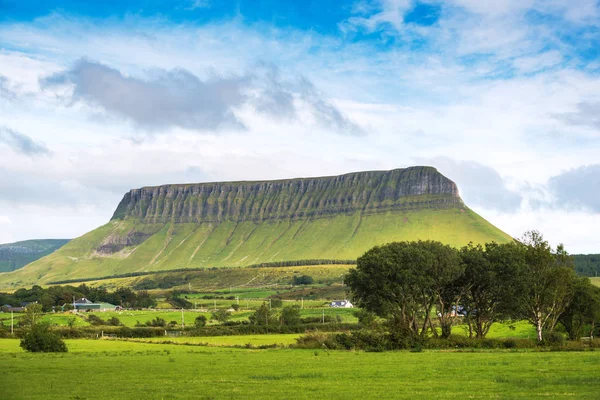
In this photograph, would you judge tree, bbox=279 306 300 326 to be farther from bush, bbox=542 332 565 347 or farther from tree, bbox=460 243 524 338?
bush, bbox=542 332 565 347

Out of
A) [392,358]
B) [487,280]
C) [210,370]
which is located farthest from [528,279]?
[210,370]

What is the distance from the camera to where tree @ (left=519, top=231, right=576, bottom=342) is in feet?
246

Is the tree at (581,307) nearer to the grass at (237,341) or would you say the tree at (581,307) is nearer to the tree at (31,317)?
the grass at (237,341)

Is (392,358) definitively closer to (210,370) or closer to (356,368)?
(356,368)

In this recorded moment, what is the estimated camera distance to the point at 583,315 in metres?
79.2

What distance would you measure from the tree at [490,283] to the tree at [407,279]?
220cm

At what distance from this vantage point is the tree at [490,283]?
74.3 metres

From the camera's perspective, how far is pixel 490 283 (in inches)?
2960

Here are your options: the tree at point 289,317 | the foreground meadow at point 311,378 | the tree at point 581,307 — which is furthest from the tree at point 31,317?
the tree at point 581,307

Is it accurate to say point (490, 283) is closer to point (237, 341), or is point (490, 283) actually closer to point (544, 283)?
point (544, 283)

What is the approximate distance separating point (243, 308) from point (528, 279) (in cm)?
12213

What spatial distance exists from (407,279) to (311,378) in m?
36.6

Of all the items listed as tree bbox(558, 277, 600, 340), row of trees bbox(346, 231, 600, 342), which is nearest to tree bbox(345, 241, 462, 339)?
row of trees bbox(346, 231, 600, 342)

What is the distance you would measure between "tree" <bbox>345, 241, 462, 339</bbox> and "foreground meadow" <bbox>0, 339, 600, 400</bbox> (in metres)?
22.7
